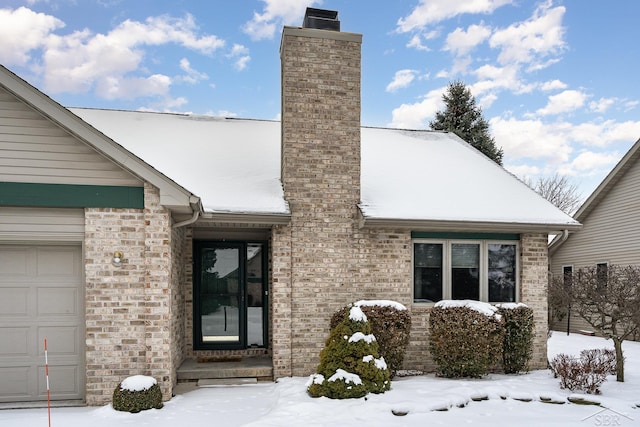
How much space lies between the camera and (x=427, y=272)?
886 centimetres

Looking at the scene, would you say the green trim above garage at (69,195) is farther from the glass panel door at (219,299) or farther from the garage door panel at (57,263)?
the glass panel door at (219,299)

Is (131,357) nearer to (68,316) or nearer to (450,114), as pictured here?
(68,316)

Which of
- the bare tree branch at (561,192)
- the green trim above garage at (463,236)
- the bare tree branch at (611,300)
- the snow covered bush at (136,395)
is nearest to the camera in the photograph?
the snow covered bush at (136,395)

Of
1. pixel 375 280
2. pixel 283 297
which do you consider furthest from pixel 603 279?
pixel 283 297

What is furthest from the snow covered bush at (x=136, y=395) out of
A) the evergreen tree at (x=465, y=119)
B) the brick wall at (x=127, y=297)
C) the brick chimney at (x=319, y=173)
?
the evergreen tree at (x=465, y=119)

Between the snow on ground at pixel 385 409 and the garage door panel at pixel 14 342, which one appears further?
the garage door panel at pixel 14 342

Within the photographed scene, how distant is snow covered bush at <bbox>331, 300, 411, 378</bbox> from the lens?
7.64m

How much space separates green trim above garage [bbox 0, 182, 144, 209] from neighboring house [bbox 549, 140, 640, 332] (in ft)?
39.6

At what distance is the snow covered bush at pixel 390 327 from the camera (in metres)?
7.64

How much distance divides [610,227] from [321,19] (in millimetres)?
12433

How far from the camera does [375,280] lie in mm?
8484

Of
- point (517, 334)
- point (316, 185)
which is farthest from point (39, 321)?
point (517, 334)

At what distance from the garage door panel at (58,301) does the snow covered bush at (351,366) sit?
3840 millimetres

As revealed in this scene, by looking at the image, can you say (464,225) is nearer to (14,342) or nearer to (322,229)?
(322,229)
